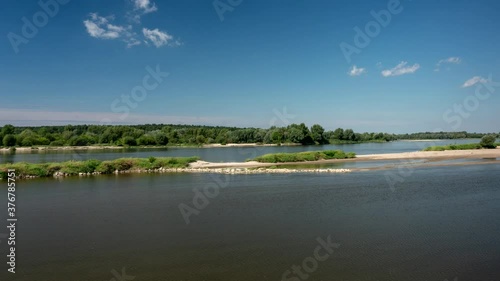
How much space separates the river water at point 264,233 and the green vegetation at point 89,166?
1073cm

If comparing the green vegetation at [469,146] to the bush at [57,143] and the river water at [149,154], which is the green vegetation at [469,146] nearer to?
the river water at [149,154]

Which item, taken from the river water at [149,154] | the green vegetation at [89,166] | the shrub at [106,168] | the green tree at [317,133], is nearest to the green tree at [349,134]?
the green tree at [317,133]

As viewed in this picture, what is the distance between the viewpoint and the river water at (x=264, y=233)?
11.4 metres

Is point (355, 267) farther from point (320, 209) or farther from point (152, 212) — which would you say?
point (152, 212)

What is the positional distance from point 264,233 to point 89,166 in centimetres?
3092

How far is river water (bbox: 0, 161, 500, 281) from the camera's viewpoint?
1139 centimetres

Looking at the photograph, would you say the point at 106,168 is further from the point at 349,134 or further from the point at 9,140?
the point at 349,134

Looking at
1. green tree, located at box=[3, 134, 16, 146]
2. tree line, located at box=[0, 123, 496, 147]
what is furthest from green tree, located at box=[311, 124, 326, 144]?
green tree, located at box=[3, 134, 16, 146]

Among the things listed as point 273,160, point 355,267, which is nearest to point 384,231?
point 355,267

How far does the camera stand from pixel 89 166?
130 feet

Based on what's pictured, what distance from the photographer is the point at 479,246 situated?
13.3 meters

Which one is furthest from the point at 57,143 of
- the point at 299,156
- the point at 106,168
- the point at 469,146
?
the point at 469,146

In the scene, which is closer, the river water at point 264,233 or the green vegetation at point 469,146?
the river water at point 264,233

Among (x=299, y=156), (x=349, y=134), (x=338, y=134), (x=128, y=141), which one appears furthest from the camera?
(x=349, y=134)
